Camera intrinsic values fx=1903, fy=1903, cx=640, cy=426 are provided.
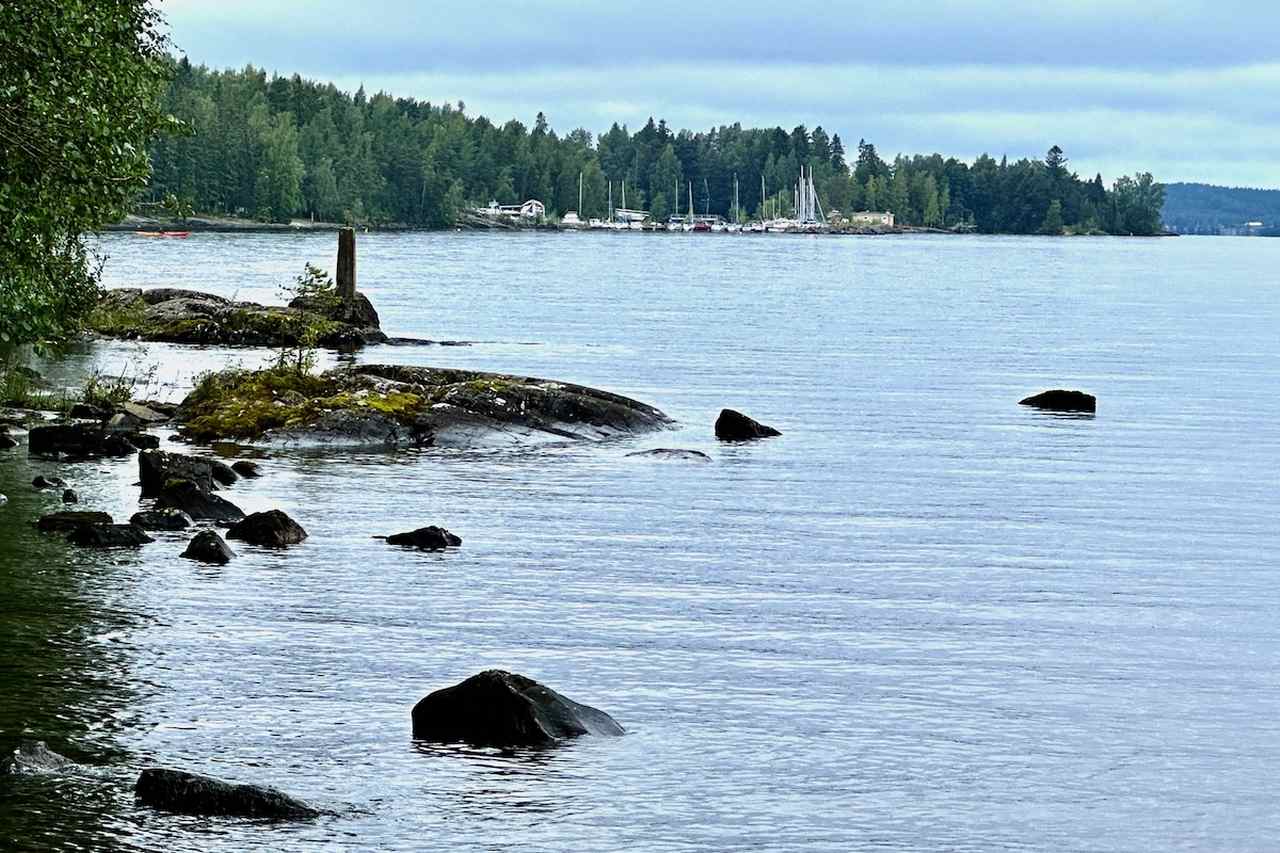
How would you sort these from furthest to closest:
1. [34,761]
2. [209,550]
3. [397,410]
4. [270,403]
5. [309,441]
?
[270,403] → [397,410] → [309,441] → [209,550] → [34,761]

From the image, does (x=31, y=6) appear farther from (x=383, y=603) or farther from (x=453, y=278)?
(x=453, y=278)

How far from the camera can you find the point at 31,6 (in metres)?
22.1

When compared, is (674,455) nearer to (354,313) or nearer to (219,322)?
(219,322)

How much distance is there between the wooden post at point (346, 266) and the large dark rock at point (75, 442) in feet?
102

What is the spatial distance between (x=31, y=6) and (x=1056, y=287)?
132077 millimetres

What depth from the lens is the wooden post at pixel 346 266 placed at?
65.2 m

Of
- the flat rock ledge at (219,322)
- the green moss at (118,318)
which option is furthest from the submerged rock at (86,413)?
the green moss at (118,318)

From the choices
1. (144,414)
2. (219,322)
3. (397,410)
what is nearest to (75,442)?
(144,414)

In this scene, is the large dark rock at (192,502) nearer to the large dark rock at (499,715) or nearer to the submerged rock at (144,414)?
the submerged rock at (144,414)

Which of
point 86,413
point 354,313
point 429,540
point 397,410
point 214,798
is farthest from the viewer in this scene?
point 354,313

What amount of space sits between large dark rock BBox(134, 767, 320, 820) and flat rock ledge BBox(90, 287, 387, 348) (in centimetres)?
4611

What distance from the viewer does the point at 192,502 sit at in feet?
88.0

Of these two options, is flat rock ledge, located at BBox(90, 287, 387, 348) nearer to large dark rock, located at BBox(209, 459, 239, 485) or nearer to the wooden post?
the wooden post

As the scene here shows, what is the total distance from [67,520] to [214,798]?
40.5 feet
